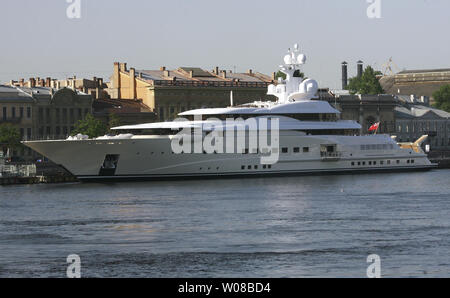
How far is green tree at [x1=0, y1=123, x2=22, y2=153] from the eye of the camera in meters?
92.4

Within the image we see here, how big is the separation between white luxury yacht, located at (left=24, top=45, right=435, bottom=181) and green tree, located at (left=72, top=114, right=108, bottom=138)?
15.7 metres

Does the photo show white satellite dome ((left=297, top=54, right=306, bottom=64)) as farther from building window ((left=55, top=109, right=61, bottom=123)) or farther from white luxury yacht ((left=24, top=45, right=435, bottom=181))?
building window ((left=55, top=109, right=61, bottom=123))

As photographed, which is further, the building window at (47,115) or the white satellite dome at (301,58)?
the building window at (47,115)

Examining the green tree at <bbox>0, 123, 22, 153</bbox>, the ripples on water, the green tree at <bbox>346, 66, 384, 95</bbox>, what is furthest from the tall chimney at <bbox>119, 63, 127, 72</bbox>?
the ripples on water

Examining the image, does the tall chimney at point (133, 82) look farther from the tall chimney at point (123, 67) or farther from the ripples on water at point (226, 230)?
the ripples on water at point (226, 230)

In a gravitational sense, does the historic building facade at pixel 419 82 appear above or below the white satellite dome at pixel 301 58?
above

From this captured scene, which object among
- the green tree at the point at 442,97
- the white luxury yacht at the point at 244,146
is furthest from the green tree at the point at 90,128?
the green tree at the point at 442,97

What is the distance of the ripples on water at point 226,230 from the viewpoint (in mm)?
34938

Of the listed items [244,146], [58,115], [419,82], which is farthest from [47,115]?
[419,82]

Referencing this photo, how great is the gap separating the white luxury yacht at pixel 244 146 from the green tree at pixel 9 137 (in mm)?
16534

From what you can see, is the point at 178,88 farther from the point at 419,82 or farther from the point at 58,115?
the point at 419,82

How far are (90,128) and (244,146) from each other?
2132 cm

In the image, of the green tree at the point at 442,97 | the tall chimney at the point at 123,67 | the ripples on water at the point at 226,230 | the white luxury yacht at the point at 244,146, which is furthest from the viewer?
the green tree at the point at 442,97

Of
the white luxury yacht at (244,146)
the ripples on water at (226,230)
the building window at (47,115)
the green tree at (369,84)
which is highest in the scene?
the green tree at (369,84)
